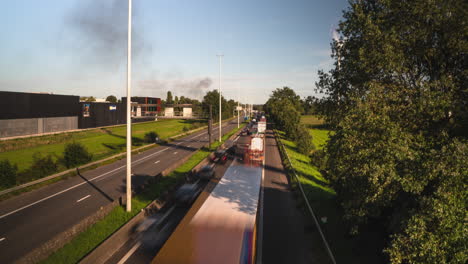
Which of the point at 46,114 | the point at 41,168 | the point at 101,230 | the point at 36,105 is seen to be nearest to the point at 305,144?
the point at 41,168

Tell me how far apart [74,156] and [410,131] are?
109 ft

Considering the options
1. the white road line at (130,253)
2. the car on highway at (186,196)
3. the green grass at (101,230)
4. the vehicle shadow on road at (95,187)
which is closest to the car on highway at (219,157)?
the green grass at (101,230)

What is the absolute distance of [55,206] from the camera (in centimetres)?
1880

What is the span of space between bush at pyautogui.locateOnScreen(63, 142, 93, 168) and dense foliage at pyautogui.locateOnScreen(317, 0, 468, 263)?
1177 inches

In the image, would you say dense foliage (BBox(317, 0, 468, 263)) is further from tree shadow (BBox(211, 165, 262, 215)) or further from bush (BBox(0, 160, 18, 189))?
bush (BBox(0, 160, 18, 189))

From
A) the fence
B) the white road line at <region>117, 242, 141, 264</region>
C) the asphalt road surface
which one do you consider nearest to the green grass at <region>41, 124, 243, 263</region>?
the asphalt road surface

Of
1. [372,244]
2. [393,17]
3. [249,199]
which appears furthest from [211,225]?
[393,17]

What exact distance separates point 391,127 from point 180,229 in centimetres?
721

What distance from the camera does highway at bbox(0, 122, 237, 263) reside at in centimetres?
1379

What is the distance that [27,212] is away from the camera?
17.7m

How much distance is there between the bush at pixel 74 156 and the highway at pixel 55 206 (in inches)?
111

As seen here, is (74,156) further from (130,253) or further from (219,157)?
A: (130,253)

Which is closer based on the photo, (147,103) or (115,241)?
(115,241)

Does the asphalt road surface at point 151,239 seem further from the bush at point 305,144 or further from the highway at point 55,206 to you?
the bush at point 305,144
